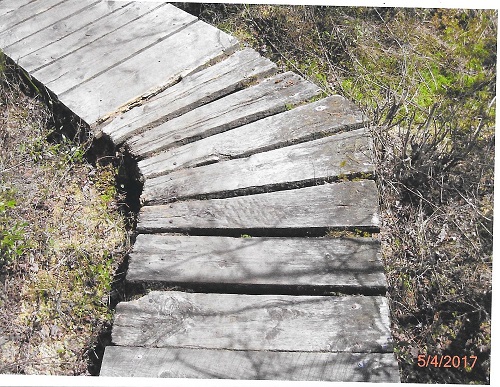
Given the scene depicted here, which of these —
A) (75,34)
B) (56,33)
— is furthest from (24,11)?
(75,34)

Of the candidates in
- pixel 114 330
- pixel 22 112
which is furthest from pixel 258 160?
pixel 22 112

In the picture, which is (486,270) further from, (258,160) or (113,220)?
(113,220)

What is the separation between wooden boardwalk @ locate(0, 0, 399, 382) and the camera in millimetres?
2133

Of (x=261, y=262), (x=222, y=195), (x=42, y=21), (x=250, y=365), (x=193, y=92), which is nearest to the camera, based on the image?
(x=250, y=365)

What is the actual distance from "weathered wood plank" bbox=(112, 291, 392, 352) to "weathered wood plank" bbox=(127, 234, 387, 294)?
0.07 metres

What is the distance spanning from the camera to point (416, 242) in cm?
298

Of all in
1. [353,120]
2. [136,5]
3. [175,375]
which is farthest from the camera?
[136,5]

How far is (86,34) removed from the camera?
11.6 ft

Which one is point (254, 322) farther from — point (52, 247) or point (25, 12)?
point (25, 12)

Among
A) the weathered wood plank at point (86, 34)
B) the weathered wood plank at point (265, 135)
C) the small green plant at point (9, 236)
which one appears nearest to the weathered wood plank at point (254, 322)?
the small green plant at point (9, 236)

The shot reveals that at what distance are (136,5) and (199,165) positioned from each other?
1.52 metres

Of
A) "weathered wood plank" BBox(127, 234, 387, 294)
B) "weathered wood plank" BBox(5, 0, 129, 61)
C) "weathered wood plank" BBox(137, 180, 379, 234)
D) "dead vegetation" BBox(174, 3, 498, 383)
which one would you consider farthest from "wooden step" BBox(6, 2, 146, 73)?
"weathered wood plank" BBox(127, 234, 387, 294)
